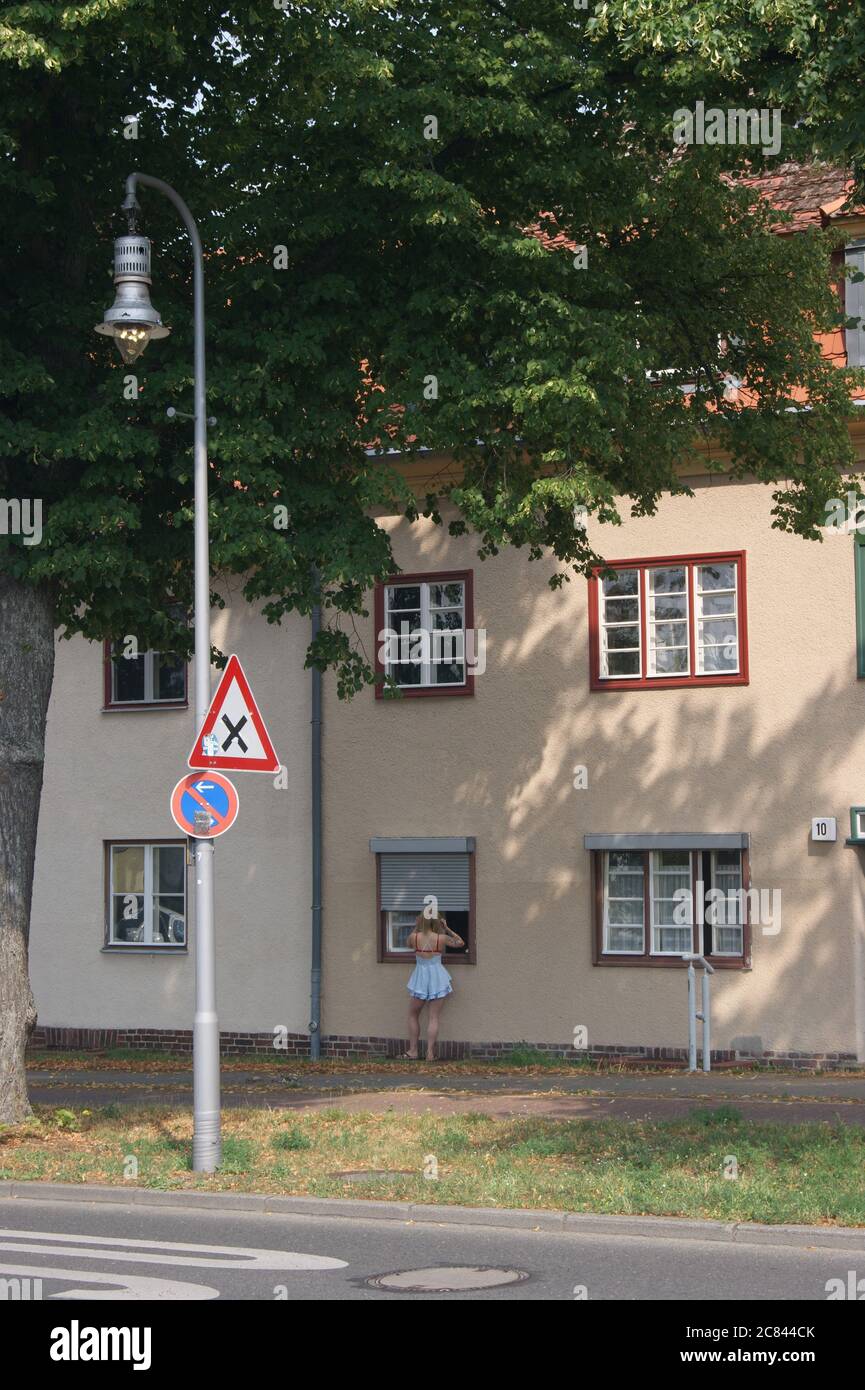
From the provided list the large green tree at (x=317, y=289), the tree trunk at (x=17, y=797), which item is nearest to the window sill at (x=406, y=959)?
the large green tree at (x=317, y=289)

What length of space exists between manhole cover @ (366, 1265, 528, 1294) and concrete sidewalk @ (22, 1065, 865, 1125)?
5491 millimetres

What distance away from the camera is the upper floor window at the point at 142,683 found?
2450 cm

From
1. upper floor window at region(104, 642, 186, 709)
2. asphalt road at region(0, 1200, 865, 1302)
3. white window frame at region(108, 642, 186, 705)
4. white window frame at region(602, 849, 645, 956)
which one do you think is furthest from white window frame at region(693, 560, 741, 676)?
asphalt road at region(0, 1200, 865, 1302)

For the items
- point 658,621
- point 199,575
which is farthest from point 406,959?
point 199,575

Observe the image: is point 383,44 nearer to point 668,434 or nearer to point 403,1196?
point 668,434

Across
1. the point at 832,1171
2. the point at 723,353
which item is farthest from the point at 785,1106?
the point at 723,353

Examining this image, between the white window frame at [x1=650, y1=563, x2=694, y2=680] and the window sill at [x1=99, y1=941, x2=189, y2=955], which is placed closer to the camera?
the white window frame at [x1=650, y1=563, x2=694, y2=680]

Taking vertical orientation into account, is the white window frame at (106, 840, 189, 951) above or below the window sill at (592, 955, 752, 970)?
above

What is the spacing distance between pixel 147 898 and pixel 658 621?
312 inches

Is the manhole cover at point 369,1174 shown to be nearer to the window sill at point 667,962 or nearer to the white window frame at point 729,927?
the window sill at point 667,962

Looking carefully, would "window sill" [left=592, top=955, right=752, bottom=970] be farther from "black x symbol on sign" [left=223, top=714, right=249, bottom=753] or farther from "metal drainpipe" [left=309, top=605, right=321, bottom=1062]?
"black x symbol on sign" [left=223, top=714, right=249, bottom=753]

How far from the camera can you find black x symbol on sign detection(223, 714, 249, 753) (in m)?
13.0

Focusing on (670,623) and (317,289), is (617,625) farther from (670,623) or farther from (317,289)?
(317,289)

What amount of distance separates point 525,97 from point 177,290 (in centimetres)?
331
